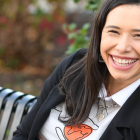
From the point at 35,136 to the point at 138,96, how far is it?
2.66 ft

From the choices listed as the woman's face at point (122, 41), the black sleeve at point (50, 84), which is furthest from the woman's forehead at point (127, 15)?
the black sleeve at point (50, 84)

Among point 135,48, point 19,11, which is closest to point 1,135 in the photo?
point 135,48

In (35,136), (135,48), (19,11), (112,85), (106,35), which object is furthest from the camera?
(19,11)

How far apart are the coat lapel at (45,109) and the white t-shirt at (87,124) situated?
0.03m

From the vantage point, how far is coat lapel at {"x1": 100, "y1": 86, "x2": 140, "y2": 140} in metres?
1.62

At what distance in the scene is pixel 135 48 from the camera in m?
1.53

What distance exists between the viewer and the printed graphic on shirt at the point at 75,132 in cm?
178

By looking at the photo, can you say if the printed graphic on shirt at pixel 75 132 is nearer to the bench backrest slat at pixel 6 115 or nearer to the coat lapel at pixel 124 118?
the coat lapel at pixel 124 118

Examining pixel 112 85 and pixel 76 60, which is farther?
pixel 76 60

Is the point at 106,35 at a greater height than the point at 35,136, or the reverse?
the point at 106,35

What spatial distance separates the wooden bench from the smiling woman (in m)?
0.25

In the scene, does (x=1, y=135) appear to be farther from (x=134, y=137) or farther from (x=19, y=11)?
(x=19, y=11)

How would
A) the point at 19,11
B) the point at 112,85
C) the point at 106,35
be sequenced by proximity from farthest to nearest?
the point at 19,11
the point at 112,85
the point at 106,35

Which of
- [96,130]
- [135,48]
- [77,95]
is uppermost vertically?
[135,48]
